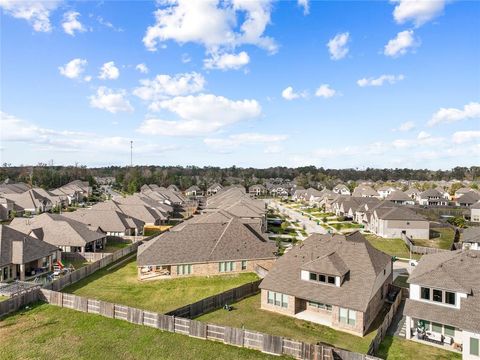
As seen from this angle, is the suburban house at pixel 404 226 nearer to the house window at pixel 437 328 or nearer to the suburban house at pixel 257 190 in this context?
the house window at pixel 437 328

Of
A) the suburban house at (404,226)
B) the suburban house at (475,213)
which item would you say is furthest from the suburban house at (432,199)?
the suburban house at (404,226)

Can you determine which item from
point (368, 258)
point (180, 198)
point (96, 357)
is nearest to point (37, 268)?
point (96, 357)

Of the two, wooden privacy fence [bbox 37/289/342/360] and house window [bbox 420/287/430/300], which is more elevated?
house window [bbox 420/287/430/300]

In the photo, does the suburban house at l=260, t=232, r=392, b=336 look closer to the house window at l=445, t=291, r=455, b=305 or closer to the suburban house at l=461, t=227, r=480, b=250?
the house window at l=445, t=291, r=455, b=305

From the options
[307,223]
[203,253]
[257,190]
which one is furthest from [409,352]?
[257,190]

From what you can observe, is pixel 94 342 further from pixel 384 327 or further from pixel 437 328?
pixel 437 328

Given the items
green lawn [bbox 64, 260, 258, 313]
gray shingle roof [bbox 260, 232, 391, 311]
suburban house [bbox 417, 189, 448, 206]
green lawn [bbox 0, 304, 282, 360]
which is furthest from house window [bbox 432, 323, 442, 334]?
suburban house [bbox 417, 189, 448, 206]

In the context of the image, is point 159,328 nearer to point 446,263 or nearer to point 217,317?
point 217,317
